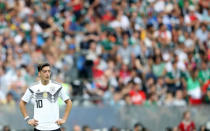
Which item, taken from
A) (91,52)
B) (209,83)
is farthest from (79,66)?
(209,83)

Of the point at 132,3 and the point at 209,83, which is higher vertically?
the point at 132,3

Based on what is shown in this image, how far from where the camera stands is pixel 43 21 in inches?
861

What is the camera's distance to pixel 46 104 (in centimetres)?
1134

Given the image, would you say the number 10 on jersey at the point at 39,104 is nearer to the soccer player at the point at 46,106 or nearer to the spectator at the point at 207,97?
the soccer player at the point at 46,106

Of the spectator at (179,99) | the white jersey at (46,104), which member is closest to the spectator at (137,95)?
the spectator at (179,99)

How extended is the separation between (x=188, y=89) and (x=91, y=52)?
3.18 m

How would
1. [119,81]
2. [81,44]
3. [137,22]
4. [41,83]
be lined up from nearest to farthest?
[41,83] < [119,81] < [81,44] < [137,22]

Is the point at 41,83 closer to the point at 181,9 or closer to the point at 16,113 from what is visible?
the point at 16,113

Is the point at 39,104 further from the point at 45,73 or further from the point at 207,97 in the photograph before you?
the point at 207,97

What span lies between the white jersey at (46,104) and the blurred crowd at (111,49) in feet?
24.0

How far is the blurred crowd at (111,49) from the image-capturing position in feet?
64.1

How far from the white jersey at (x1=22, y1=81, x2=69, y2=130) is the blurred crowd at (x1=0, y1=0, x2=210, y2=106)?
24.0ft

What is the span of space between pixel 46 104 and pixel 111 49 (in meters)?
9.98

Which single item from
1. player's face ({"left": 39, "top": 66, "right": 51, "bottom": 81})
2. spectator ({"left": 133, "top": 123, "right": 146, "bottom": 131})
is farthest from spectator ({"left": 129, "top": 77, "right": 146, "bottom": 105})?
player's face ({"left": 39, "top": 66, "right": 51, "bottom": 81})
